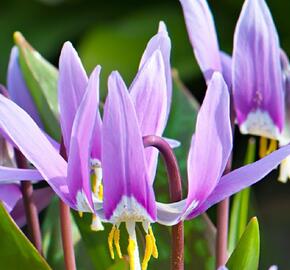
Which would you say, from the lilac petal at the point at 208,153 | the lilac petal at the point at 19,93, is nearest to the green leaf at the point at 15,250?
the lilac petal at the point at 208,153

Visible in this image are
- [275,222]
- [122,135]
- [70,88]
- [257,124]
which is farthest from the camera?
[275,222]

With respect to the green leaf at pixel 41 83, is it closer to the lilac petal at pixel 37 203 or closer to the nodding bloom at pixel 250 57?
the lilac petal at pixel 37 203

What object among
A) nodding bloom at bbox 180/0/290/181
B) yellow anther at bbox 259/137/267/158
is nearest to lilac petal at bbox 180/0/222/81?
nodding bloom at bbox 180/0/290/181

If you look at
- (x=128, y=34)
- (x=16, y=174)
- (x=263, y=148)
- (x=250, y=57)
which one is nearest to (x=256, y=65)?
(x=250, y=57)

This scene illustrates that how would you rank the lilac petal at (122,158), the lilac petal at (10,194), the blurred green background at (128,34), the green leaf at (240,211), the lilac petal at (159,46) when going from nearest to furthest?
the lilac petal at (122,158)
the lilac petal at (159,46)
the lilac petal at (10,194)
the green leaf at (240,211)
the blurred green background at (128,34)

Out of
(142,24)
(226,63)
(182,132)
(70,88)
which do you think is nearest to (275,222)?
(142,24)

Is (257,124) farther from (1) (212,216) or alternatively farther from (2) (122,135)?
(1) (212,216)
